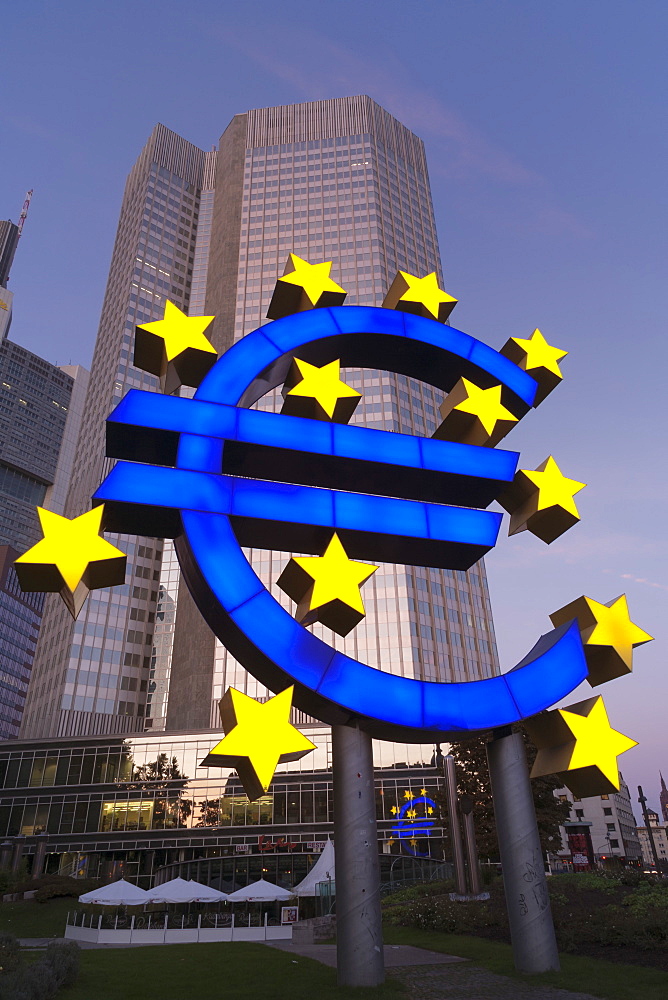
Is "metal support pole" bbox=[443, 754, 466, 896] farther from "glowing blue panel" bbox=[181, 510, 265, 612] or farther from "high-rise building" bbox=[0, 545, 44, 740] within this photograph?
"high-rise building" bbox=[0, 545, 44, 740]

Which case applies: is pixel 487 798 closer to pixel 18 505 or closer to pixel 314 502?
pixel 314 502

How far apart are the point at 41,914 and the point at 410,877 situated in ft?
72.1

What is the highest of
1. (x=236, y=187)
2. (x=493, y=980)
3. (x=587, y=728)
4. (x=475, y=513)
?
(x=236, y=187)

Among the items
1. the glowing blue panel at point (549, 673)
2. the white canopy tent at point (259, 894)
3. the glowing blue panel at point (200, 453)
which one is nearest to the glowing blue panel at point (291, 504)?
the glowing blue panel at point (200, 453)

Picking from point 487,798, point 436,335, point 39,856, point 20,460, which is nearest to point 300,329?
point 436,335

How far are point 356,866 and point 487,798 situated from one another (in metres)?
28.9

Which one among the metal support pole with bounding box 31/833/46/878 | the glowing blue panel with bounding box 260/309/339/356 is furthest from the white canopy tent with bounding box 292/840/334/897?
the metal support pole with bounding box 31/833/46/878

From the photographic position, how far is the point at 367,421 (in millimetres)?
88250

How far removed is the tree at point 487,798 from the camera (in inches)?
1359

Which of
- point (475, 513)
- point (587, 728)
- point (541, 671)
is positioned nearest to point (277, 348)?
point (475, 513)

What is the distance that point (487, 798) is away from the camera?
37.0 metres

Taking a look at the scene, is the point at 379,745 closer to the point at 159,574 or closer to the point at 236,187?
the point at 159,574

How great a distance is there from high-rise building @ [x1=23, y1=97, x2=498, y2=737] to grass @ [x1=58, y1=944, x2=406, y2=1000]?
57836 millimetres

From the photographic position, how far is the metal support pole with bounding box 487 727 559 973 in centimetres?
1177
